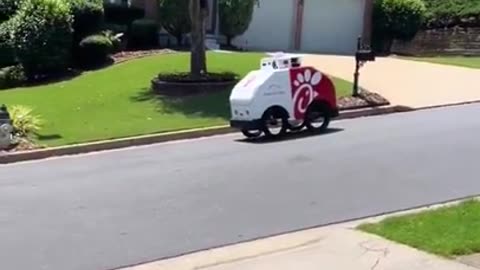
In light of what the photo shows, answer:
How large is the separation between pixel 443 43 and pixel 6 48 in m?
16.7

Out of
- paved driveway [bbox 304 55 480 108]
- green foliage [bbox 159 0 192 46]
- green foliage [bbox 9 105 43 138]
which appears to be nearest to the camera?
green foliage [bbox 9 105 43 138]

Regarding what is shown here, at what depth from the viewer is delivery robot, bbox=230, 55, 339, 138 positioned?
15.5 meters

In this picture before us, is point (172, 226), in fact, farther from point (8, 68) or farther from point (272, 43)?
point (272, 43)

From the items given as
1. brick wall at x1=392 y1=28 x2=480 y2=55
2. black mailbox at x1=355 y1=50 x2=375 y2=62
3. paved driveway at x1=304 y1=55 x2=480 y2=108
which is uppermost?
black mailbox at x1=355 y1=50 x2=375 y2=62

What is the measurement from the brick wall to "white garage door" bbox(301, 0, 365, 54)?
1609 mm

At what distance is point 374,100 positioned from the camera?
1942 cm

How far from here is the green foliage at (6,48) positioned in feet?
84.8

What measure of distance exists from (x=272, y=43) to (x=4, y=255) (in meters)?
25.7

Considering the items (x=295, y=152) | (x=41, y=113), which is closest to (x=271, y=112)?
(x=295, y=152)

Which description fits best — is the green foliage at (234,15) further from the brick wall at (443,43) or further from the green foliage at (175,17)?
the brick wall at (443,43)

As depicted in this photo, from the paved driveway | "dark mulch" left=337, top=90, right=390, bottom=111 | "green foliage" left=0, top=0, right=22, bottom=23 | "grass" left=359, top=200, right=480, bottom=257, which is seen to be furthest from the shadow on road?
"green foliage" left=0, top=0, right=22, bottom=23

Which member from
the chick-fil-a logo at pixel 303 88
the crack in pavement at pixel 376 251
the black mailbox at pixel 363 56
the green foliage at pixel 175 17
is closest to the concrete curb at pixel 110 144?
the chick-fil-a logo at pixel 303 88

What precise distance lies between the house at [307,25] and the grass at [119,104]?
26.8ft

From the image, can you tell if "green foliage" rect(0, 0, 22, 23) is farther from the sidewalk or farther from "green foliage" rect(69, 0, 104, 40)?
the sidewalk
